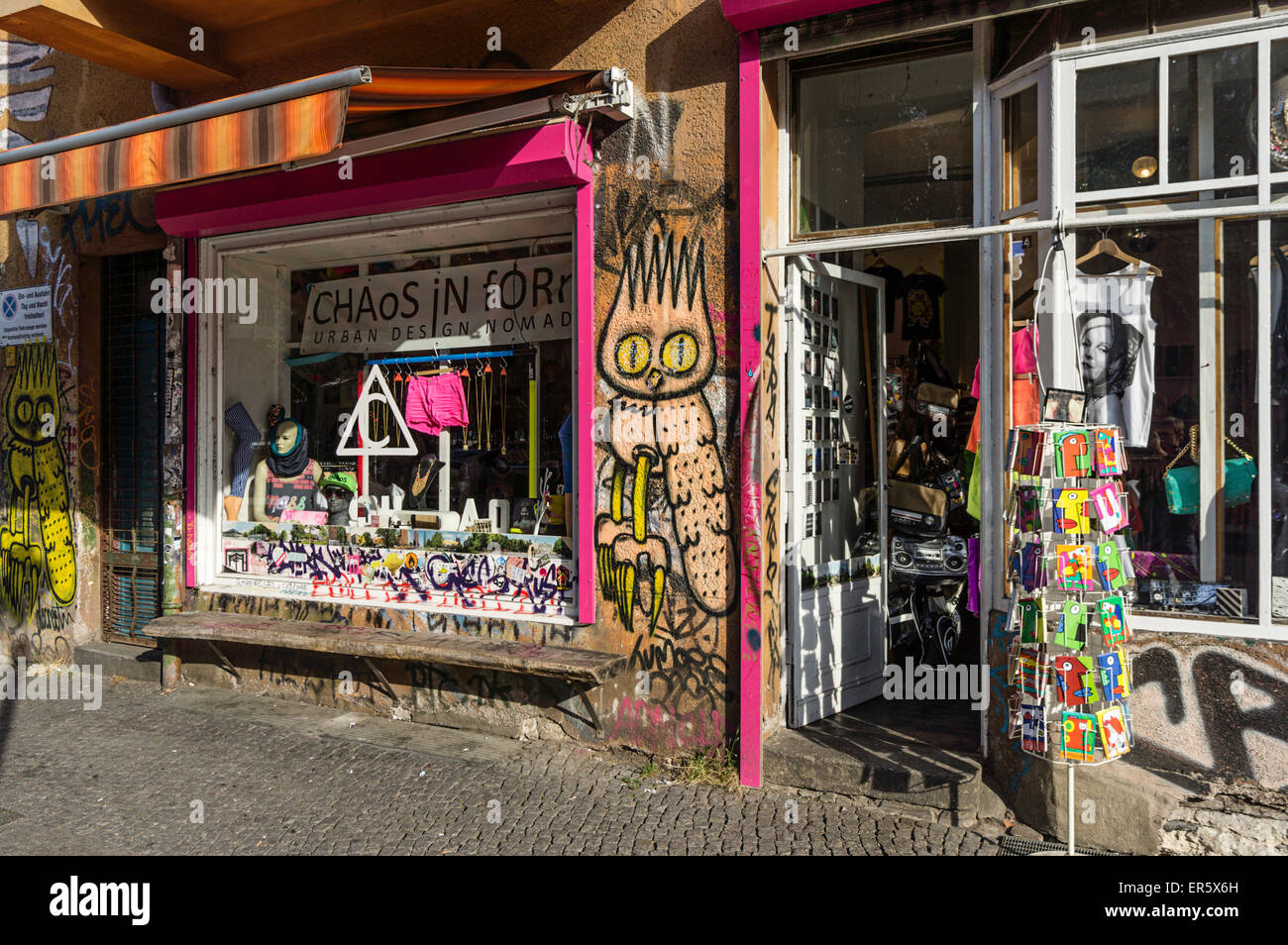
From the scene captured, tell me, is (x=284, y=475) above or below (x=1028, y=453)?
below

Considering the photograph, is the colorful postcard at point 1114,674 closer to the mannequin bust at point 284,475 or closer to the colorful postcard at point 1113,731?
the colorful postcard at point 1113,731

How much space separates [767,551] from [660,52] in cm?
290

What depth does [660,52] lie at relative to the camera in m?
5.17

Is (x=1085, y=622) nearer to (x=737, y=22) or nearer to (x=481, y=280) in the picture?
(x=737, y=22)

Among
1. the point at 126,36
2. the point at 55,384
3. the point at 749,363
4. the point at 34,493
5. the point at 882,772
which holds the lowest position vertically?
the point at 882,772

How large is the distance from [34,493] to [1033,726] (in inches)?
318

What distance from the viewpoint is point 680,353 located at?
5.11m

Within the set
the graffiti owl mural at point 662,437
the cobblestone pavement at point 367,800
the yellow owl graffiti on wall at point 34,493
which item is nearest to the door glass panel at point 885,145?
the graffiti owl mural at point 662,437

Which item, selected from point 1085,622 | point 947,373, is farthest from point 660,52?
point 1085,622

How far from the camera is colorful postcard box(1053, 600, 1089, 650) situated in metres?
3.67

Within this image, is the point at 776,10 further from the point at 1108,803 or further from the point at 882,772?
the point at 1108,803

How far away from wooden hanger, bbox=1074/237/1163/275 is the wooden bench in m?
3.22

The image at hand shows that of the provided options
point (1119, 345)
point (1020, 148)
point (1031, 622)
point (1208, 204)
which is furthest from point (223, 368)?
point (1208, 204)

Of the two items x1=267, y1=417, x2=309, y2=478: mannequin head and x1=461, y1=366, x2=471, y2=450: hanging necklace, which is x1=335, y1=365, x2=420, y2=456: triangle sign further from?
x1=461, y1=366, x2=471, y2=450: hanging necklace
